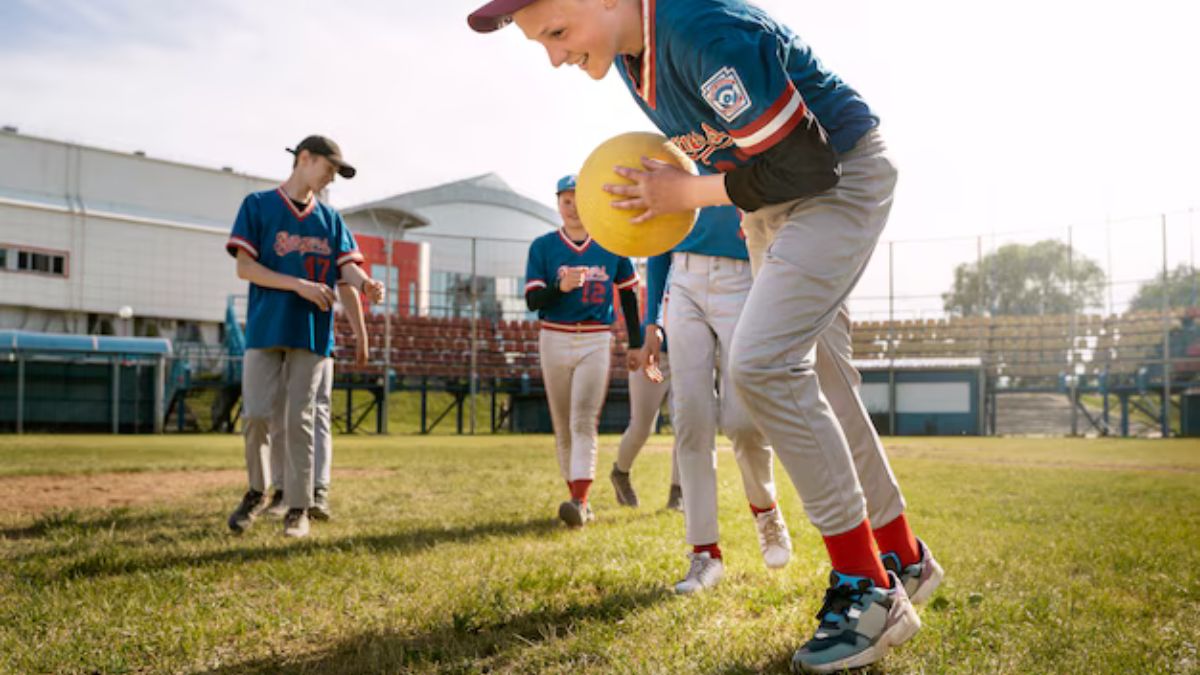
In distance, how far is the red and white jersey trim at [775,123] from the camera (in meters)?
2.38

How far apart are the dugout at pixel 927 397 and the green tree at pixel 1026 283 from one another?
2.58 m

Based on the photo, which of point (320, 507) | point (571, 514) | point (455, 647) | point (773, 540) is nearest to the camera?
point (455, 647)

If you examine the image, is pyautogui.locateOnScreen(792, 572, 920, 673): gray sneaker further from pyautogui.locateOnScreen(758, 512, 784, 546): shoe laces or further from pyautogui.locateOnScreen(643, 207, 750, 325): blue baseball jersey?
pyautogui.locateOnScreen(643, 207, 750, 325): blue baseball jersey

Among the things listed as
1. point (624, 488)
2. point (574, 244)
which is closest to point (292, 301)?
point (574, 244)

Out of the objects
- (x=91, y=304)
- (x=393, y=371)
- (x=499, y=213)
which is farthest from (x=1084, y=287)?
(x=91, y=304)

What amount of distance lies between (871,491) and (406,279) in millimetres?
36149

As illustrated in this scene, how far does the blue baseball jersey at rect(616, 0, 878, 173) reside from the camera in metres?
2.37

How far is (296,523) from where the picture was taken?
541cm

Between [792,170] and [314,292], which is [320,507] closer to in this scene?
[314,292]

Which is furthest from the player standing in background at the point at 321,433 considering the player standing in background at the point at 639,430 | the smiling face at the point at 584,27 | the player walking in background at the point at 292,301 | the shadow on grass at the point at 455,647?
the smiling face at the point at 584,27

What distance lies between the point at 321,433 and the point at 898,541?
4752 millimetres

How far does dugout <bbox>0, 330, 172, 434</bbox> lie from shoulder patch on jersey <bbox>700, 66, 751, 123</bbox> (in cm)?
2635

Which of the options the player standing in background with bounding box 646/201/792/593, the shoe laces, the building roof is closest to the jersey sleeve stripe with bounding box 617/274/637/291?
the player standing in background with bounding box 646/201/792/593

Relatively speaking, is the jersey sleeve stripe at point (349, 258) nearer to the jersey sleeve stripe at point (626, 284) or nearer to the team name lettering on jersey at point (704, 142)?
the jersey sleeve stripe at point (626, 284)
